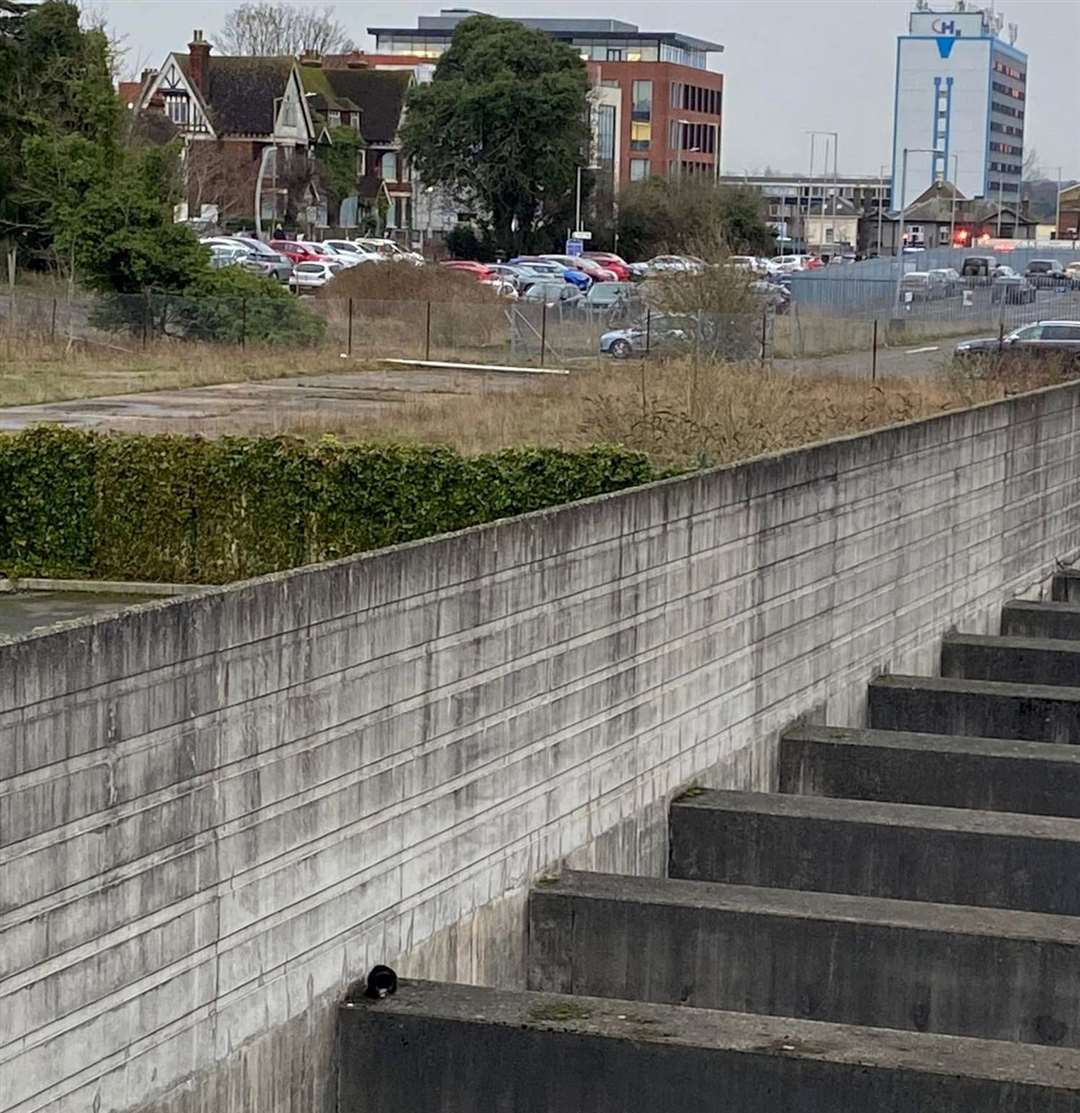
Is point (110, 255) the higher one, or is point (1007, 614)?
point (110, 255)

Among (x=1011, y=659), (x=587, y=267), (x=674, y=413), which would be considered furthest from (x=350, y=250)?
(x=1011, y=659)

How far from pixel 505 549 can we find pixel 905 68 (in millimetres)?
193489

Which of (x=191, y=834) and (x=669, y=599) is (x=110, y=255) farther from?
(x=191, y=834)

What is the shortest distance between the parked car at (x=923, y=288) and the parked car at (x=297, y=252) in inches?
770

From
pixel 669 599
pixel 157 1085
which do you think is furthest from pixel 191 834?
pixel 669 599

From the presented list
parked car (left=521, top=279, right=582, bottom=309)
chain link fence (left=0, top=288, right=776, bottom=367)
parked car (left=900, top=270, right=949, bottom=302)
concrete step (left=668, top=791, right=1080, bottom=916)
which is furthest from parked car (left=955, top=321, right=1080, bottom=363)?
concrete step (left=668, top=791, right=1080, bottom=916)

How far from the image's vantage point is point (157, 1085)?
9391 mm

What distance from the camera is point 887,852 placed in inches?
583

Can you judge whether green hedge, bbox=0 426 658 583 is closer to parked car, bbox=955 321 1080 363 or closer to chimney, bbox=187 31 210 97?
parked car, bbox=955 321 1080 363

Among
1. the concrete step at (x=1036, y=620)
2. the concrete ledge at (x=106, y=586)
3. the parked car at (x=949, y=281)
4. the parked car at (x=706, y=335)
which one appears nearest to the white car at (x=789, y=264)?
the parked car at (x=949, y=281)

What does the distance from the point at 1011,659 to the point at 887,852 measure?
23.9ft

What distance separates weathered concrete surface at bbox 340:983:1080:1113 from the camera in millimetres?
10227

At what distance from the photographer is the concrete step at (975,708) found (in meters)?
19.0

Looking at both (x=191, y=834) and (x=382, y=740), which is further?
(x=382, y=740)
